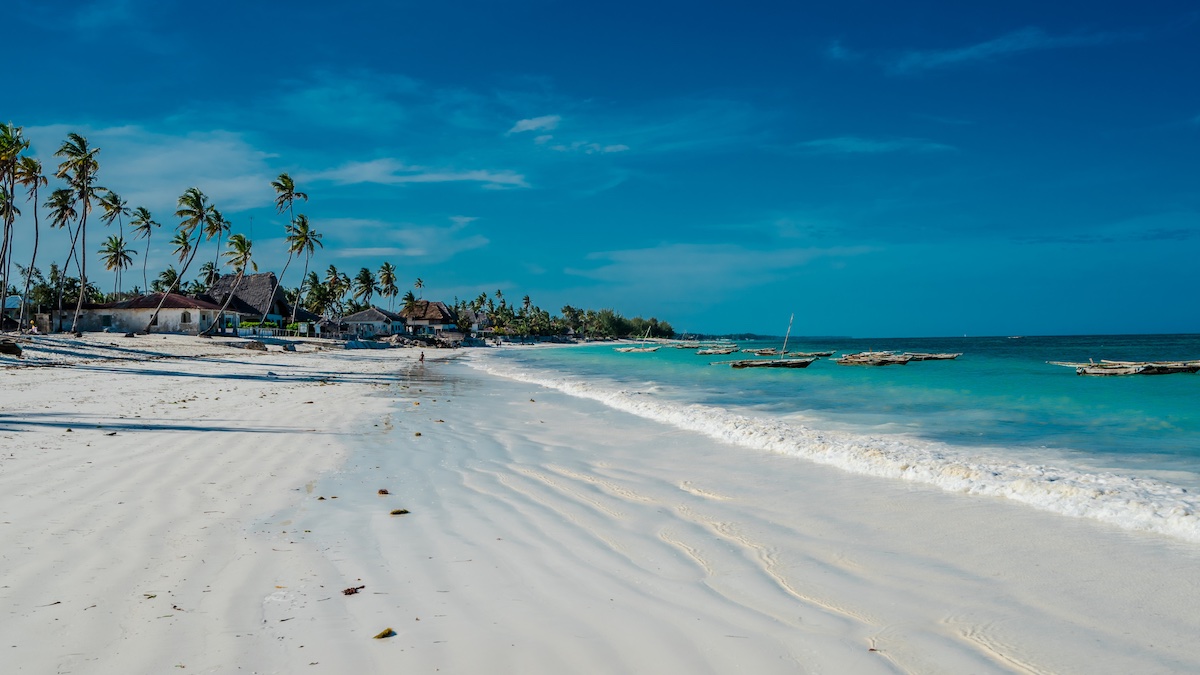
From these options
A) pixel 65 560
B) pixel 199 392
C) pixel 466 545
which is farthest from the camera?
pixel 199 392

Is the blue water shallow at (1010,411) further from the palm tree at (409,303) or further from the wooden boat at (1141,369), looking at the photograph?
the palm tree at (409,303)

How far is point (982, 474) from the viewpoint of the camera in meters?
7.53

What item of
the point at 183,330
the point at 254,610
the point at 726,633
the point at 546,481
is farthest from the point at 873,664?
the point at 183,330

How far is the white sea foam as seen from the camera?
19.7ft

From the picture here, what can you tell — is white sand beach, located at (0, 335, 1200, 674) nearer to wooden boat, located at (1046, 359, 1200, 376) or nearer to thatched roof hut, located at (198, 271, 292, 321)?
wooden boat, located at (1046, 359, 1200, 376)

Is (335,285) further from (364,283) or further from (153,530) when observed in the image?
(153,530)

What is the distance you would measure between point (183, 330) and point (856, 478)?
5217 cm

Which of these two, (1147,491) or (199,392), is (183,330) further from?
(1147,491)

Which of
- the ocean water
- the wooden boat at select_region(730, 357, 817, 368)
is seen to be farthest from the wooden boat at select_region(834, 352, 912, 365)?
the ocean water

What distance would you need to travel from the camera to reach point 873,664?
3074 millimetres

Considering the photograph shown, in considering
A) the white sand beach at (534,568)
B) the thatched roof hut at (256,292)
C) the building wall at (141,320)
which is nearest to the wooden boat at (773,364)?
the white sand beach at (534,568)

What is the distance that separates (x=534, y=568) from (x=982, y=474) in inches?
232

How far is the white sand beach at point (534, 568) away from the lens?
307 cm

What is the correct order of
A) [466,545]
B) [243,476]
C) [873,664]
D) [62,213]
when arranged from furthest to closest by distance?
[62,213]
[243,476]
[466,545]
[873,664]
